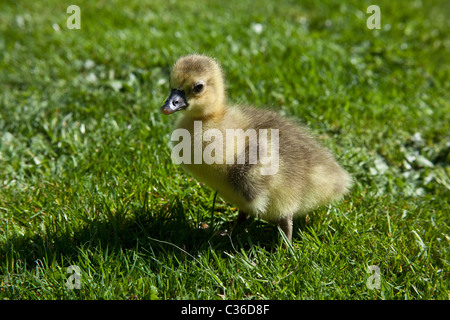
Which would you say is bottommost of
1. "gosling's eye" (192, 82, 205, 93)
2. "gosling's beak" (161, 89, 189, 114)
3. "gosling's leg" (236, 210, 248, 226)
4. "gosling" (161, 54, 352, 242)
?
"gosling's leg" (236, 210, 248, 226)

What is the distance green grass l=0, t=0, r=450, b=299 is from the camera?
8.85 ft

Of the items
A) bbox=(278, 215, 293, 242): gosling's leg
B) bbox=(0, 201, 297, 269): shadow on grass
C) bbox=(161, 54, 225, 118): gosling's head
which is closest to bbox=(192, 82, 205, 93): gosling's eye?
bbox=(161, 54, 225, 118): gosling's head

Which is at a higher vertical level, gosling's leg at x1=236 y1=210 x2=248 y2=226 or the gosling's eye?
the gosling's eye

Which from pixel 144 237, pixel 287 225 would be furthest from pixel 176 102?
pixel 287 225

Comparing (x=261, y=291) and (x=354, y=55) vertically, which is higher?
(x=354, y=55)

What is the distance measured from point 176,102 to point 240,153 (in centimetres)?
45

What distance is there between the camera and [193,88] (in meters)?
2.75

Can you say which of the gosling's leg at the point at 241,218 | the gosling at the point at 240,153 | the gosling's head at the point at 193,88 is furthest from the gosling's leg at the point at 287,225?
the gosling's head at the point at 193,88

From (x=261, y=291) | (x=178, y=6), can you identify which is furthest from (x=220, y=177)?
(x=178, y=6)

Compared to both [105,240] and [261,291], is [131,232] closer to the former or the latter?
[105,240]

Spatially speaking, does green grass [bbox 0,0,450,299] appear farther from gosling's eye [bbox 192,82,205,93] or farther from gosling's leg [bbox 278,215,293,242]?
gosling's eye [bbox 192,82,205,93]

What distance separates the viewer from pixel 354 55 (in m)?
5.55

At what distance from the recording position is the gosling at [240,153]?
2719 millimetres

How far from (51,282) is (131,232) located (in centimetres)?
59
